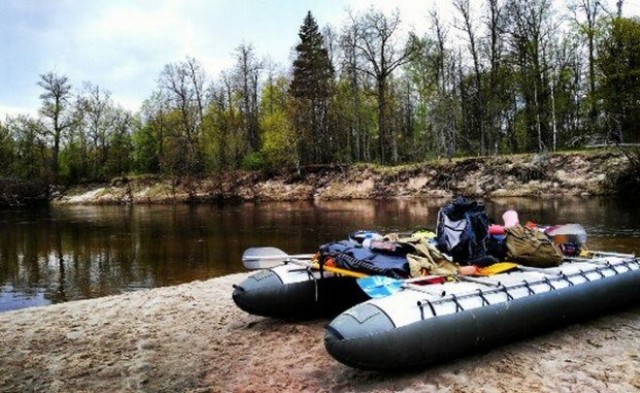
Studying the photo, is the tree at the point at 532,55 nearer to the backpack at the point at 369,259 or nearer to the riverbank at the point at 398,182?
the riverbank at the point at 398,182

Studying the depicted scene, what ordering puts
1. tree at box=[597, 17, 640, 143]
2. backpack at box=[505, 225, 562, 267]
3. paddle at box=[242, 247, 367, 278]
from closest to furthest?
backpack at box=[505, 225, 562, 267] < paddle at box=[242, 247, 367, 278] < tree at box=[597, 17, 640, 143]

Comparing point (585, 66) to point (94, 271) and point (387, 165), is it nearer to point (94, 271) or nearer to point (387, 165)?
point (387, 165)

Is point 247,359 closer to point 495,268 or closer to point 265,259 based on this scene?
point 265,259

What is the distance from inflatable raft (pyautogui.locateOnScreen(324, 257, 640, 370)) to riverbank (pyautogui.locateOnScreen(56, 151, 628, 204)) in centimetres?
2778

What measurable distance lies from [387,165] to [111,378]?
3836cm

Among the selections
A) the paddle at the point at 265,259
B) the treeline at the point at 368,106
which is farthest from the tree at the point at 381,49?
the paddle at the point at 265,259

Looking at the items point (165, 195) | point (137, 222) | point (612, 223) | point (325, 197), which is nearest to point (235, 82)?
point (165, 195)

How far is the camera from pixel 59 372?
565 cm

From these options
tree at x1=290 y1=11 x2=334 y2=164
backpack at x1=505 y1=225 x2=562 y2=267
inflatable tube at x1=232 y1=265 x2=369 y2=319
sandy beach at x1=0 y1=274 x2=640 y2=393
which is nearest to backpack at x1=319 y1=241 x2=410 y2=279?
inflatable tube at x1=232 y1=265 x2=369 y2=319

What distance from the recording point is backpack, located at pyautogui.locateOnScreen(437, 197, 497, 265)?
21.3 feet

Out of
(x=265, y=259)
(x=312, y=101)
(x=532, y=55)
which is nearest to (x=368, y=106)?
(x=312, y=101)

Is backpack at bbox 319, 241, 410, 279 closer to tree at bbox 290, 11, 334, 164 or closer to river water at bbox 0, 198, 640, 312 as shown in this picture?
river water at bbox 0, 198, 640, 312

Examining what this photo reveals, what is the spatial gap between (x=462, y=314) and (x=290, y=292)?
2494 millimetres

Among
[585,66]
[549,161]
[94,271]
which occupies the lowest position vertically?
[94,271]
